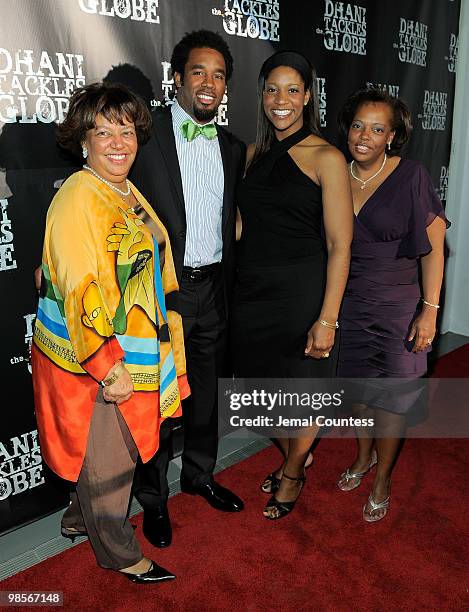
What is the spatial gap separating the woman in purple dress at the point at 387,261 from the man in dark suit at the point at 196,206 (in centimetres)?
57

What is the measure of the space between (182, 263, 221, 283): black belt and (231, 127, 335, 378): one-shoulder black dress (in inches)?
7.1

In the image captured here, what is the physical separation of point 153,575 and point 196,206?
1.56 metres

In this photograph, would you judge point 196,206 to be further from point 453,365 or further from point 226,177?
point 453,365

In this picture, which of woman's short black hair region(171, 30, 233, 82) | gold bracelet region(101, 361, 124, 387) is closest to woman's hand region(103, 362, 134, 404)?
gold bracelet region(101, 361, 124, 387)

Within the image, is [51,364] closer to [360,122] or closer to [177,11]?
[360,122]

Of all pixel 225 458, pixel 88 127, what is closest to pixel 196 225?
pixel 88 127

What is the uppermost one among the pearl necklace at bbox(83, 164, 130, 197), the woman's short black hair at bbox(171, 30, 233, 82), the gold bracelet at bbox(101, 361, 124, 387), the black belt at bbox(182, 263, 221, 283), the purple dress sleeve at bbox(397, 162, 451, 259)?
the woman's short black hair at bbox(171, 30, 233, 82)

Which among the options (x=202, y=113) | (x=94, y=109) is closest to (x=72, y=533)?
(x=94, y=109)

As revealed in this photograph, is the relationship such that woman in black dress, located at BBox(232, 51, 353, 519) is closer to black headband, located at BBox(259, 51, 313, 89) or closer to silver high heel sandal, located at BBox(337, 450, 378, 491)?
black headband, located at BBox(259, 51, 313, 89)

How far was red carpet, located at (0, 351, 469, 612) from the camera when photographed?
233cm


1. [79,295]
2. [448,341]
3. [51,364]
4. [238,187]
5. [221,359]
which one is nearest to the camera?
[79,295]

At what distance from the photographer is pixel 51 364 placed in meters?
2.03

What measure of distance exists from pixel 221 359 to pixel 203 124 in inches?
43.2

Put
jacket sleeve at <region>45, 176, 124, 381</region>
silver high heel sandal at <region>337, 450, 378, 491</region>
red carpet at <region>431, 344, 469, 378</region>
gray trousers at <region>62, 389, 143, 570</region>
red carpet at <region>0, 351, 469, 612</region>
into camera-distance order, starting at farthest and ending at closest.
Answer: red carpet at <region>431, 344, 469, 378</region> → silver high heel sandal at <region>337, 450, 378, 491</region> → red carpet at <region>0, 351, 469, 612</region> → gray trousers at <region>62, 389, 143, 570</region> → jacket sleeve at <region>45, 176, 124, 381</region>
